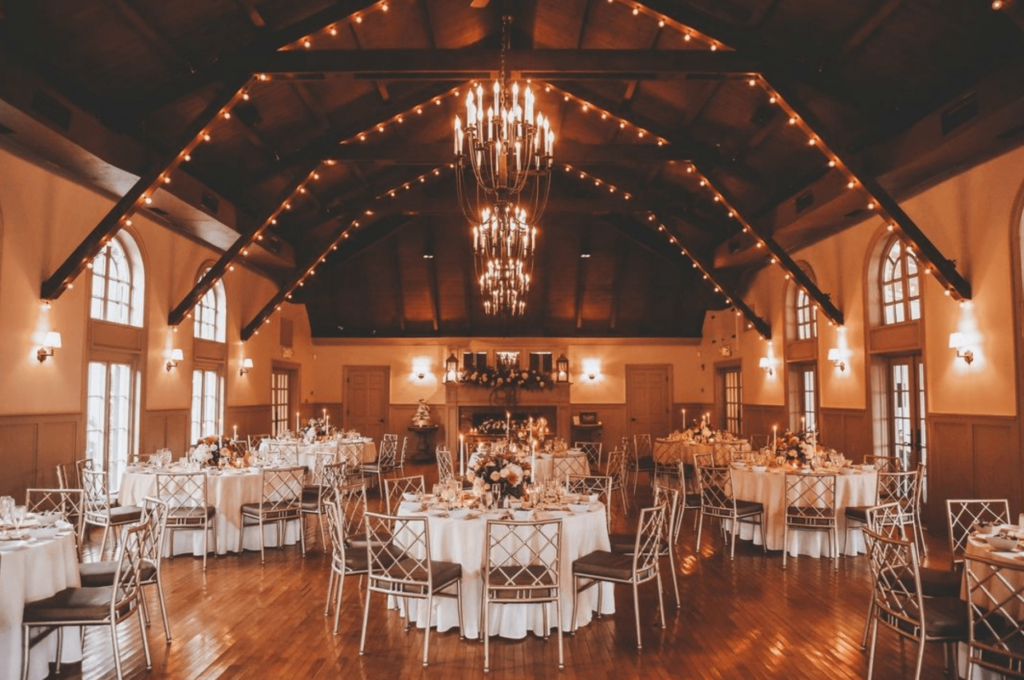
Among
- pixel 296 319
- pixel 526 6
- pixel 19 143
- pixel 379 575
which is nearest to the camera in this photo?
pixel 379 575

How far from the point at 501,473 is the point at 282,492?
3.74 metres

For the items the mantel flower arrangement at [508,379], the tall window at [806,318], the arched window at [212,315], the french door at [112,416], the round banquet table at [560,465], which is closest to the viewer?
the french door at [112,416]

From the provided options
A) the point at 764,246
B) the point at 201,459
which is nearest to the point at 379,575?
the point at 201,459

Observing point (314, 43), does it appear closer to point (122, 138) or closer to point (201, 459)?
point (122, 138)

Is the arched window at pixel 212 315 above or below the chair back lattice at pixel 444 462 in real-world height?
above

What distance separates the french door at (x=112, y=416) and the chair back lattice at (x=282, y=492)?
103 inches

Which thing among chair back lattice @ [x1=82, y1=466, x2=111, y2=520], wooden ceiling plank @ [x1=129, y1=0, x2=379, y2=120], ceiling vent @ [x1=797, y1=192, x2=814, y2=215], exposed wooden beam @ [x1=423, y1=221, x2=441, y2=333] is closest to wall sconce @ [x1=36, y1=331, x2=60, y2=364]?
chair back lattice @ [x1=82, y1=466, x2=111, y2=520]

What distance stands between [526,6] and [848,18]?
4449 millimetres

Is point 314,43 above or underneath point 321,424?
above

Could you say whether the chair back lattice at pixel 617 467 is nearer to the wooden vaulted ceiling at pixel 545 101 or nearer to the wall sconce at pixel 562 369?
the wooden vaulted ceiling at pixel 545 101

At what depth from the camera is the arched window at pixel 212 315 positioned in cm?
1229

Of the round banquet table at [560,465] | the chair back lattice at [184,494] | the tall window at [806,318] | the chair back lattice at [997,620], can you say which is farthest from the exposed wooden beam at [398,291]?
the chair back lattice at [997,620]

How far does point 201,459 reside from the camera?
310 inches

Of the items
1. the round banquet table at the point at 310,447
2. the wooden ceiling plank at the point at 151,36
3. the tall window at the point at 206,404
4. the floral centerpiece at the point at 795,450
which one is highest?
the wooden ceiling plank at the point at 151,36
